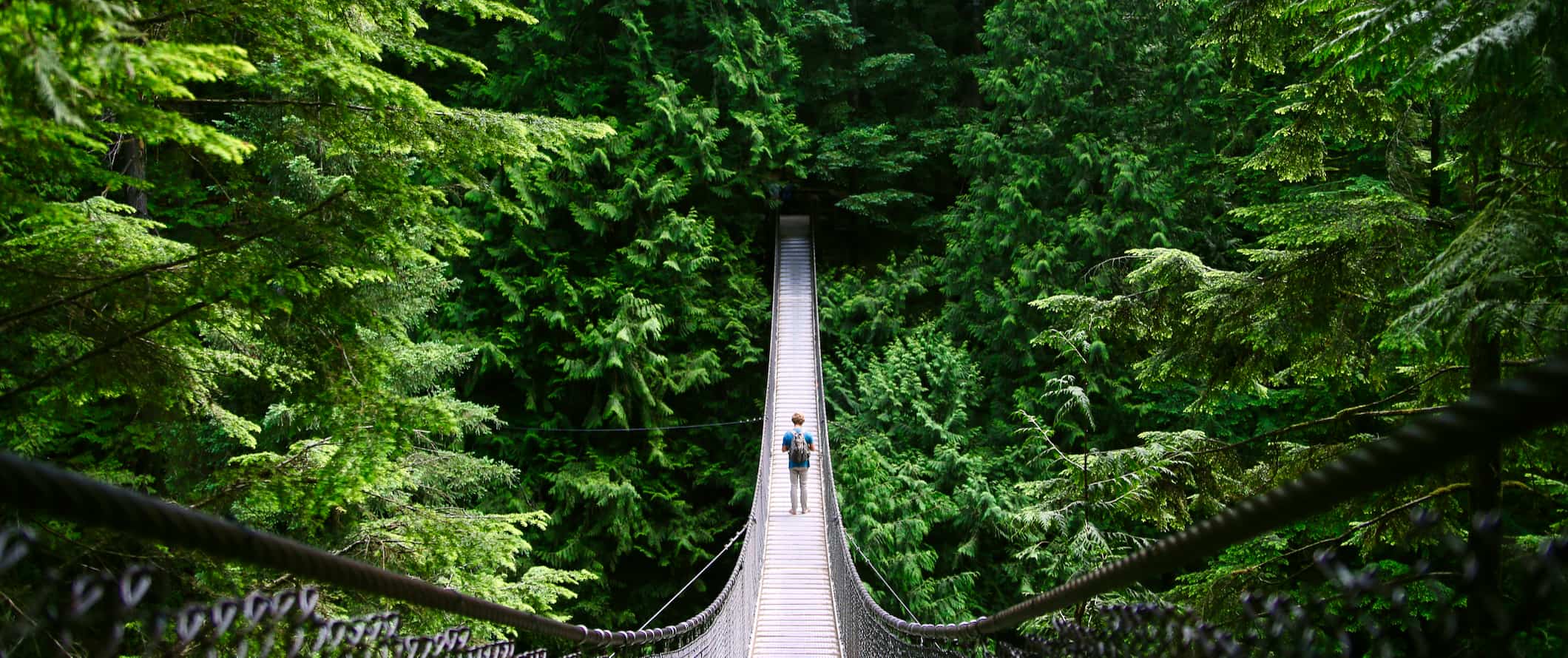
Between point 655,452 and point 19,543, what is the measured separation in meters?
11.1

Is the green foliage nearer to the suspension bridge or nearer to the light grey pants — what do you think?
the suspension bridge

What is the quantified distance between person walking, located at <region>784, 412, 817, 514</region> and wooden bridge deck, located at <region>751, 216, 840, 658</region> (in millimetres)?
207

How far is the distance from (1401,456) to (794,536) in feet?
25.9

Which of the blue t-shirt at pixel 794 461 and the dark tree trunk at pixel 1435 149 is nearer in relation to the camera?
the dark tree trunk at pixel 1435 149

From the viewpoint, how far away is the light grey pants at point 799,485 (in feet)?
27.8

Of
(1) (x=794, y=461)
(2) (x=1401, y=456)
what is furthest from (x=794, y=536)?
(2) (x=1401, y=456)

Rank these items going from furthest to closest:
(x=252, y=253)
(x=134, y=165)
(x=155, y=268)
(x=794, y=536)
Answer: (x=794, y=536) → (x=134, y=165) → (x=252, y=253) → (x=155, y=268)

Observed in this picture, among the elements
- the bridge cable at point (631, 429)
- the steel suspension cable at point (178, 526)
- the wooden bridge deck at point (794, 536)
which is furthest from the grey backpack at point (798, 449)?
the steel suspension cable at point (178, 526)

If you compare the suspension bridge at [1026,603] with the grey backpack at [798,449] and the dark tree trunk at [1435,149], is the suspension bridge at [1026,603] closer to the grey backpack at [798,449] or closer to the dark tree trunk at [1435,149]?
the dark tree trunk at [1435,149]

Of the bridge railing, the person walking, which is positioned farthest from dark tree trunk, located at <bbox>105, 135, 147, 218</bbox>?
the person walking

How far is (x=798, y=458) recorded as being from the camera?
832 cm

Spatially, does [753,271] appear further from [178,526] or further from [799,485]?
[178,526]

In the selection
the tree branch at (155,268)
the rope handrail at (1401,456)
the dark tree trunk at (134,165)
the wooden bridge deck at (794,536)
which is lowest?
the wooden bridge deck at (794,536)

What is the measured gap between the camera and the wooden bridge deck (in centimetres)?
670
